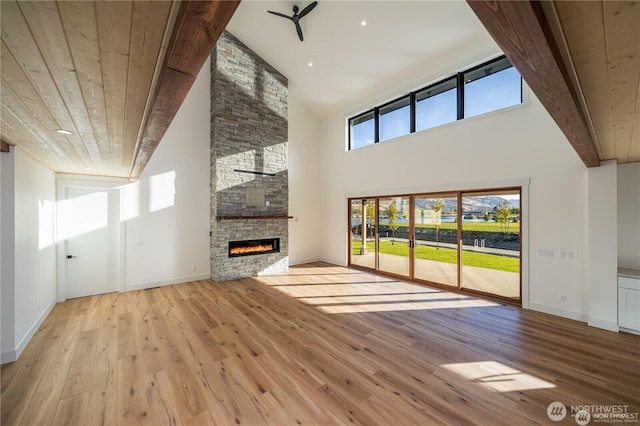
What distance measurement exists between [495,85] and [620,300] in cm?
413

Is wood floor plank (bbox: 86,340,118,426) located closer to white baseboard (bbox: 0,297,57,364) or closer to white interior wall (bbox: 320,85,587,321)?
white baseboard (bbox: 0,297,57,364)

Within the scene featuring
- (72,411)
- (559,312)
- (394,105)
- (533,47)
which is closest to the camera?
(533,47)

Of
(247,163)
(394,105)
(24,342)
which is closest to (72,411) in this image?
(24,342)

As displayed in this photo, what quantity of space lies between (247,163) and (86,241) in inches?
155

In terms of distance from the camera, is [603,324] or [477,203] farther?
[477,203]

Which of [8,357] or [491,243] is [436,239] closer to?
[491,243]

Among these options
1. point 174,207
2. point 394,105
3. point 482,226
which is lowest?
point 482,226

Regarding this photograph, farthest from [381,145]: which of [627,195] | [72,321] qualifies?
[72,321]

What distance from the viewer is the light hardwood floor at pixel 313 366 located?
216 cm

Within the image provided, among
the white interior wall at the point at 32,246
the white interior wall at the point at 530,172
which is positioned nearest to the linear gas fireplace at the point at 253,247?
the white interior wall at the point at 32,246

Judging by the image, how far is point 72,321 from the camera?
157 inches

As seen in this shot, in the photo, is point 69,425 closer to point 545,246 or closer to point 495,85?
point 545,246

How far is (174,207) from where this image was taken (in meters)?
6.12

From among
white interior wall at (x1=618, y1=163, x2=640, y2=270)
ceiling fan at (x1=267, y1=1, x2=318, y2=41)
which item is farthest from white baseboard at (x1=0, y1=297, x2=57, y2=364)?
white interior wall at (x1=618, y1=163, x2=640, y2=270)
